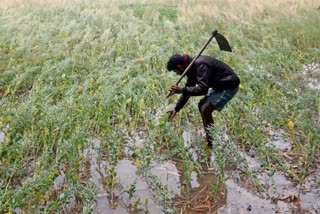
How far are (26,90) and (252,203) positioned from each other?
13.7 ft

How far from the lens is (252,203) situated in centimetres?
377

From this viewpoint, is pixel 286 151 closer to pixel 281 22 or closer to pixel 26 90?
pixel 26 90

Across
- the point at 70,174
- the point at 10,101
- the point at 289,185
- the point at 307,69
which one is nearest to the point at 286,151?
the point at 289,185

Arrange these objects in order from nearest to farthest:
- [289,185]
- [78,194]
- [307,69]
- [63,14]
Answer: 1. [78,194]
2. [289,185]
3. [307,69]
4. [63,14]

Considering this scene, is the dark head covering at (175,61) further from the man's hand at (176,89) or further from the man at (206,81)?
the man's hand at (176,89)

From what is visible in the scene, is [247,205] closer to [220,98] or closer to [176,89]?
[220,98]

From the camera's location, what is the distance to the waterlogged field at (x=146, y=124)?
3.79 m

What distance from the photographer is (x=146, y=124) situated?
530 cm

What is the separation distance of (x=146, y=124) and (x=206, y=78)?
53.8 inches

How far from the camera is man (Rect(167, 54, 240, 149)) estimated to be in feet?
13.9

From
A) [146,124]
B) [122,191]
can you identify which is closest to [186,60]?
[146,124]

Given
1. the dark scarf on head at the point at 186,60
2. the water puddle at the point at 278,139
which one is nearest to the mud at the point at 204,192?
the water puddle at the point at 278,139

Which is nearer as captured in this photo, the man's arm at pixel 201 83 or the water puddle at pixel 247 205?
the water puddle at pixel 247 205

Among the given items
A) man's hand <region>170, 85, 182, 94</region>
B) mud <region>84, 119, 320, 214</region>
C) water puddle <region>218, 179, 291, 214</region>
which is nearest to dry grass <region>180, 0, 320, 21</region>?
man's hand <region>170, 85, 182, 94</region>
